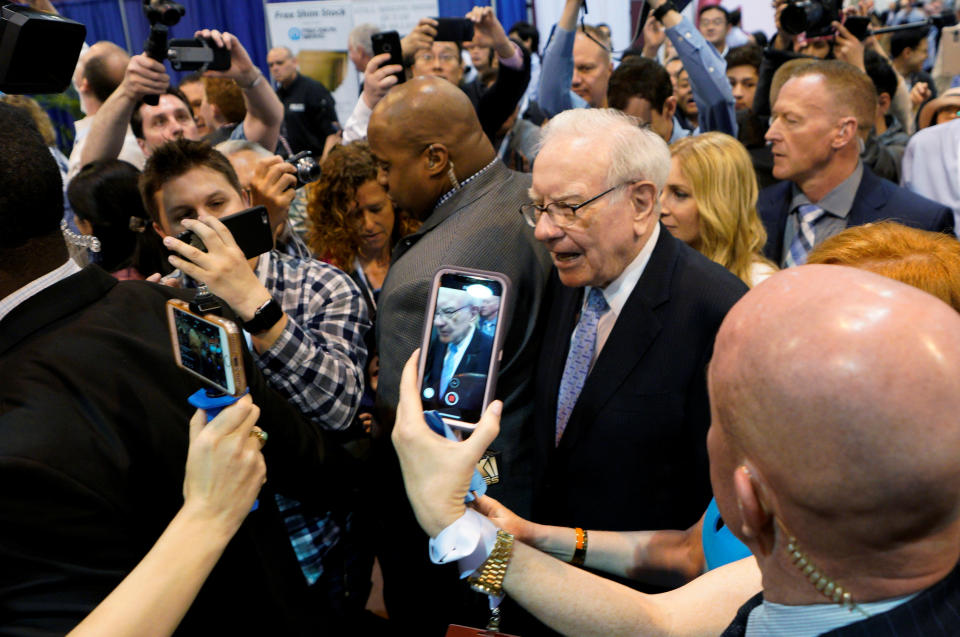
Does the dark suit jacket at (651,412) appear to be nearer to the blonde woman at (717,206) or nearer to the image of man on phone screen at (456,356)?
the image of man on phone screen at (456,356)

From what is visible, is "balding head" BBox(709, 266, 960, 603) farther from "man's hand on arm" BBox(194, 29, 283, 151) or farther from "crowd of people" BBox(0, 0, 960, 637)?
"man's hand on arm" BBox(194, 29, 283, 151)

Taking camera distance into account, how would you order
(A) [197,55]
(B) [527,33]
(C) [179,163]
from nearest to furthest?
(C) [179,163], (A) [197,55], (B) [527,33]

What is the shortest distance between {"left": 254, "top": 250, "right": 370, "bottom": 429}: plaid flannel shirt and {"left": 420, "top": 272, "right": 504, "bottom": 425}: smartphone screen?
0.61 meters

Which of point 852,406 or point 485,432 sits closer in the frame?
point 852,406

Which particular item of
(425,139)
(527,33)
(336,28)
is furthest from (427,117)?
(336,28)

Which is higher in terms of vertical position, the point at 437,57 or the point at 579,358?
the point at 437,57

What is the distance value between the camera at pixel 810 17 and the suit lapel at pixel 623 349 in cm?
290

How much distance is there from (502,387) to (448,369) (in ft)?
2.55

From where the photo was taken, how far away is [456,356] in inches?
55.1

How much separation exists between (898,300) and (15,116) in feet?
4.21

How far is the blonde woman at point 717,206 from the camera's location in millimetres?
2646

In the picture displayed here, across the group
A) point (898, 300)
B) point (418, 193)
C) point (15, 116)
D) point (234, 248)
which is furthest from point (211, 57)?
point (898, 300)

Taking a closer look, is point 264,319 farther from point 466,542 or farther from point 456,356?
point 466,542

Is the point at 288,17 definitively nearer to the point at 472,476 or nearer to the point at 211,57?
the point at 211,57
